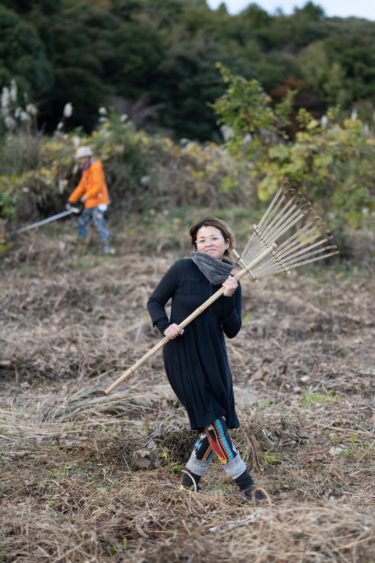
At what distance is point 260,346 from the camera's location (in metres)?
6.39

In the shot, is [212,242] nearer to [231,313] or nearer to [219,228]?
[219,228]

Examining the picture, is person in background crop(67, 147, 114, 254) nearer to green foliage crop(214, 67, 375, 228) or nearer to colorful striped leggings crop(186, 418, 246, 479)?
green foliage crop(214, 67, 375, 228)

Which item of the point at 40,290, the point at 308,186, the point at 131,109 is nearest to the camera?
the point at 40,290

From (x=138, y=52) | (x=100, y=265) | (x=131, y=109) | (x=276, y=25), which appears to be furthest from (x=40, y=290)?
(x=276, y=25)

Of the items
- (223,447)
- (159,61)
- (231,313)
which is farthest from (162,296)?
(159,61)

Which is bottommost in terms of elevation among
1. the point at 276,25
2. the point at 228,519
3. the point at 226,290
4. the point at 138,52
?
the point at 228,519

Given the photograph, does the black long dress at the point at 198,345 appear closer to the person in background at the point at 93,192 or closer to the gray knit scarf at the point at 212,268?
the gray knit scarf at the point at 212,268

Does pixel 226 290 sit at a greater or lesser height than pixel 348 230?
greater

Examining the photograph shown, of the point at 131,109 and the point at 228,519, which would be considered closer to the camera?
the point at 228,519

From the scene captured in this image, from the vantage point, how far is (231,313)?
361 cm

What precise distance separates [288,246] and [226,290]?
0.46 meters

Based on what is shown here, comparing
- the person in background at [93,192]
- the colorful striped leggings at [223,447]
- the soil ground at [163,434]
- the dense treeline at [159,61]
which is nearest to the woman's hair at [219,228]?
the colorful striped leggings at [223,447]

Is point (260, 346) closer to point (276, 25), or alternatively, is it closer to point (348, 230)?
point (348, 230)

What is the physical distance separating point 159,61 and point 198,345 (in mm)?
29510
